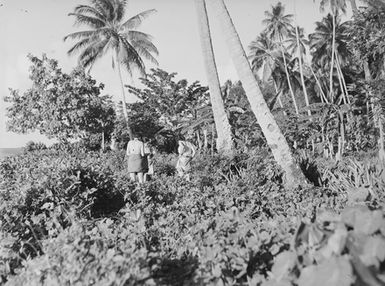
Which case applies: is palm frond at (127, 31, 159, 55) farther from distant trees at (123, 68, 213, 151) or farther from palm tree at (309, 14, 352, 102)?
palm tree at (309, 14, 352, 102)

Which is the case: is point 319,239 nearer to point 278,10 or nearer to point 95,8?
point 95,8

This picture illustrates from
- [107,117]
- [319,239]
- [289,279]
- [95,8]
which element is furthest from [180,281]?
[95,8]

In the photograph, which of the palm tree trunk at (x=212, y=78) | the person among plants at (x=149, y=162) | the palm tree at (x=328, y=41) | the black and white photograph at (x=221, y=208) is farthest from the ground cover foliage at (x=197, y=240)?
the palm tree at (x=328, y=41)

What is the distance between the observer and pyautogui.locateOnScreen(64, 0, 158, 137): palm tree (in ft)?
79.2

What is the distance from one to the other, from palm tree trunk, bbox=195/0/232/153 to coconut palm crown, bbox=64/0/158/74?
15897mm

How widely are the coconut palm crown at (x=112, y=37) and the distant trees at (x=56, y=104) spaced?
8.87 feet

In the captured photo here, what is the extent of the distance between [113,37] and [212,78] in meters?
17.3

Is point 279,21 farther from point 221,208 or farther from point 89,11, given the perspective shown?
point 221,208

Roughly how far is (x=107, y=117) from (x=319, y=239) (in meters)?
24.2

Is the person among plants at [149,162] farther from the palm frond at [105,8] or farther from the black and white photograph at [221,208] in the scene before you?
the palm frond at [105,8]

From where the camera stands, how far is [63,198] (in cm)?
447

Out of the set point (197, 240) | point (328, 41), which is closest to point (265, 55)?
point (328, 41)

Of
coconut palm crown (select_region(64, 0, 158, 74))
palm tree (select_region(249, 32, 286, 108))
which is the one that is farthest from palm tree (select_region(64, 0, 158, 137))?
palm tree (select_region(249, 32, 286, 108))

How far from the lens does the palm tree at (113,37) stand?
79.2 feet
